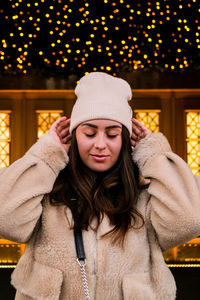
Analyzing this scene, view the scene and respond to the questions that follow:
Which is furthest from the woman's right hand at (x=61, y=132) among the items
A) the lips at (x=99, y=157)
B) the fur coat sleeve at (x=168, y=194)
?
the fur coat sleeve at (x=168, y=194)

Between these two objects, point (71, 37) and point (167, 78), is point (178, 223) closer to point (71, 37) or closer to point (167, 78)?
point (71, 37)

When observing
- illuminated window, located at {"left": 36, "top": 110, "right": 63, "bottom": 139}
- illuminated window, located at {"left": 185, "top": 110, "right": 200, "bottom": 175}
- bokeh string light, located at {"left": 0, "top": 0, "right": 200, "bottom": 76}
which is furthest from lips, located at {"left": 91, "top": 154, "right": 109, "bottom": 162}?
illuminated window, located at {"left": 185, "top": 110, "right": 200, "bottom": 175}

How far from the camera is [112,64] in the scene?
16.6 feet

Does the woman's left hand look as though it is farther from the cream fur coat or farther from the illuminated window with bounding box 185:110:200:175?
the illuminated window with bounding box 185:110:200:175

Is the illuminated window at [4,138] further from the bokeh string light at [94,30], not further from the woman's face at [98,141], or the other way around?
the woman's face at [98,141]

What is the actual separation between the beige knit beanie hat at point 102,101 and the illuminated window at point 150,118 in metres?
3.83

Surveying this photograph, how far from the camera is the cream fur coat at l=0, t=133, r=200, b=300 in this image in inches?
68.4

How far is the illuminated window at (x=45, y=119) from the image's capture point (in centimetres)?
578

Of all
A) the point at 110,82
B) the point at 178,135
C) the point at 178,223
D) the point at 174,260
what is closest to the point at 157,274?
the point at 178,223

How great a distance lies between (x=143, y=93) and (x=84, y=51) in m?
1.09

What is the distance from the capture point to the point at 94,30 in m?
4.98

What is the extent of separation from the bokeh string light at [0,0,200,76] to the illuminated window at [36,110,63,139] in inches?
33.6

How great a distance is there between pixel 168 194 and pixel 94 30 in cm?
349

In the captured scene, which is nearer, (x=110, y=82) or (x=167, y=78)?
(x=110, y=82)
